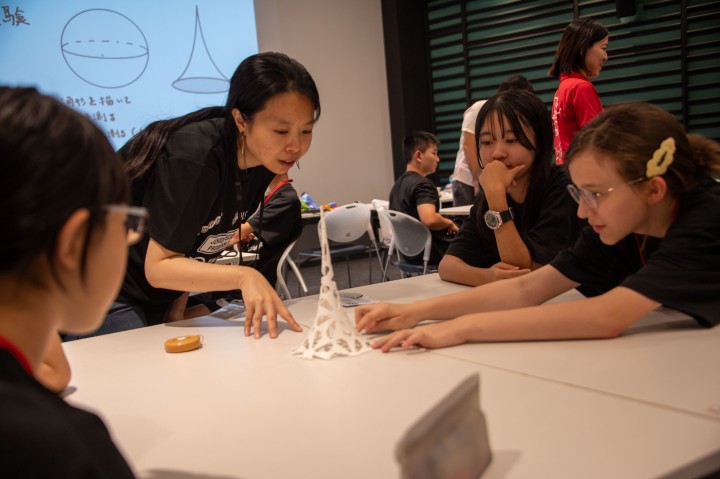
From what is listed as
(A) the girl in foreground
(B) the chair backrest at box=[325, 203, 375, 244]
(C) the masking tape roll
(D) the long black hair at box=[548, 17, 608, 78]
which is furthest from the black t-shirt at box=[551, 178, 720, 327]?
(B) the chair backrest at box=[325, 203, 375, 244]

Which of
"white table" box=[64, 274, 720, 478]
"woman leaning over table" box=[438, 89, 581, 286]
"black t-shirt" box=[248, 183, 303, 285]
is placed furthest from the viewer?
"black t-shirt" box=[248, 183, 303, 285]

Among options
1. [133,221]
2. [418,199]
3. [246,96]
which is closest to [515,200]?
[246,96]

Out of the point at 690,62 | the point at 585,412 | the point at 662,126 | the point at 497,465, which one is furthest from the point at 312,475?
the point at 690,62

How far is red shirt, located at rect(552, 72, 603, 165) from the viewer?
3.49 m

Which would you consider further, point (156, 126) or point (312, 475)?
point (156, 126)

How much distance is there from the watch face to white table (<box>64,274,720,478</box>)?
0.67m

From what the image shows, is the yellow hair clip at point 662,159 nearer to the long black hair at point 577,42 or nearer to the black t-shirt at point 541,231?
the black t-shirt at point 541,231

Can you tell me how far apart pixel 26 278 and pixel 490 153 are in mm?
1691

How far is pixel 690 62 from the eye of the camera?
18.8ft

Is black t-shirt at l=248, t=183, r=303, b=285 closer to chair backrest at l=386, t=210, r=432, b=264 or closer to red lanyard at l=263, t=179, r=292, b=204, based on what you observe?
red lanyard at l=263, t=179, r=292, b=204

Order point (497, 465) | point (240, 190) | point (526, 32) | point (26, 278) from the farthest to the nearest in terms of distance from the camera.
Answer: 1. point (526, 32)
2. point (240, 190)
3. point (497, 465)
4. point (26, 278)

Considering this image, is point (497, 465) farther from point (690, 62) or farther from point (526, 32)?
point (526, 32)

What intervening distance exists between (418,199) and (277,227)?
1482 mm

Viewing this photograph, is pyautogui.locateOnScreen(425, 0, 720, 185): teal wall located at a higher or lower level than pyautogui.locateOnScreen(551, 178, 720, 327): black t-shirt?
higher
